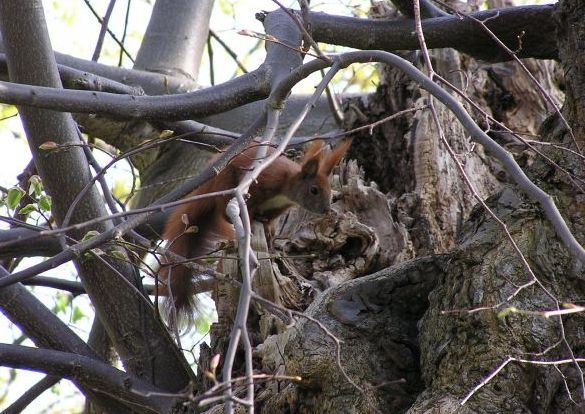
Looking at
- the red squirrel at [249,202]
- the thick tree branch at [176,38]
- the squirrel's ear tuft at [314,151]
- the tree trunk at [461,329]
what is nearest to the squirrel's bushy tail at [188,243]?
the red squirrel at [249,202]

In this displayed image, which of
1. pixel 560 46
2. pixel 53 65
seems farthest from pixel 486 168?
pixel 53 65

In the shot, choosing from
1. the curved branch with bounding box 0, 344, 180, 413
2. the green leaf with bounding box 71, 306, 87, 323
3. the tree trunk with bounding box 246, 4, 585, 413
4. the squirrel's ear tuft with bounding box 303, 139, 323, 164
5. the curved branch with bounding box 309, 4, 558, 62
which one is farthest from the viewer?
the squirrel's ear tuft with bounding box 303, 139, 323, 164

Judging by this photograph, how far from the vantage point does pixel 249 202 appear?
4.87m

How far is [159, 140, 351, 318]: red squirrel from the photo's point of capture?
3918 millimetres

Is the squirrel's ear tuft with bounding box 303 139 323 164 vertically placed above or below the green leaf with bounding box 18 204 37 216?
above

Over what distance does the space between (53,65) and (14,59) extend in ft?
0.40

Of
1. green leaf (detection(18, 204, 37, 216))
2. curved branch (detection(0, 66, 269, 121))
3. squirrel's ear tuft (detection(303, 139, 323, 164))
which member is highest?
squirrel's ear tuft (detection(303, 139, 323, 164))

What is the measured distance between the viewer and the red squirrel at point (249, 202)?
392 cm

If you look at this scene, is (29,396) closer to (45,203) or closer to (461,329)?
(45,203)

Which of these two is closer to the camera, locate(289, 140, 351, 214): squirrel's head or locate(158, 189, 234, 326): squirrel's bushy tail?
locate(158, 189, 234, 326): squirrel's bushy tail

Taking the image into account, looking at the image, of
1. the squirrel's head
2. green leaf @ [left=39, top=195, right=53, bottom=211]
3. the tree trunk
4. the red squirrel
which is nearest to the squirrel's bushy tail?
the red squirrel

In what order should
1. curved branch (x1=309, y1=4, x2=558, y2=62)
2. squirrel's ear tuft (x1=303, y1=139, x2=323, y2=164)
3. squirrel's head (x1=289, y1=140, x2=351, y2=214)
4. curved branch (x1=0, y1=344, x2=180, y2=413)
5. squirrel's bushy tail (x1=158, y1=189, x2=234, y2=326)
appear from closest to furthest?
1. curved branch (x1=0, y1=344, x2=180, y2=413)
2. curved branch (x1=309, y1=4, x2=558, y2=62)
3. squirrel's bushy tail (x1=158, y1=189, x2=234, y2=326)
4. squirrel's head (x1=289, y1=140, x2=351, y2=214)
5. squirrel's ear tuft (x1=303, y1=139, x2=323, y2=164)

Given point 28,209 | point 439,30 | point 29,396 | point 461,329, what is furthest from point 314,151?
point 461,329

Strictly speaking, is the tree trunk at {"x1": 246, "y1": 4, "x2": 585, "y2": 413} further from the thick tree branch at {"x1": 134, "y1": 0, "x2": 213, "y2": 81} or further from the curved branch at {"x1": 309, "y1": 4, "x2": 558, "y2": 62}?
the thick tree branch at {"x1": 134, "y1": 0, "x2": 213, "y2": 81}
